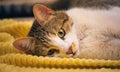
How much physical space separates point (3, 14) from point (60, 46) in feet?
3.00

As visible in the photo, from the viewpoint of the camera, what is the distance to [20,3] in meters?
1.67

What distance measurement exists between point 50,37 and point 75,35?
10 centimetres

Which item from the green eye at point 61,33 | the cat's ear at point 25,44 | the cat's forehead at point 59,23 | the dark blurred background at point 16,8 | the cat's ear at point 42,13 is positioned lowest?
the dark blurred background at point 16,8

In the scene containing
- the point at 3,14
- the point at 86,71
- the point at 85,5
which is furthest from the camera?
the point at 3,14

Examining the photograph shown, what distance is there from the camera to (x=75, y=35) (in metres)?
0.93

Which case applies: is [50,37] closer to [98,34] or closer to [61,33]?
[61,33]

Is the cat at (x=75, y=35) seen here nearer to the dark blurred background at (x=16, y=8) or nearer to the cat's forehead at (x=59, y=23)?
the cat's forehead at (x=59, y=23)

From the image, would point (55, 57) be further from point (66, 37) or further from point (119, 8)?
point (119, 8)

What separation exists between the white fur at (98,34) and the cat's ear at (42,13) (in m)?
0.11

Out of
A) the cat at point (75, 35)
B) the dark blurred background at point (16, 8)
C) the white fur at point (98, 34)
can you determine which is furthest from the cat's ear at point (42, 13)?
the dark blurred background at point (16, 8)

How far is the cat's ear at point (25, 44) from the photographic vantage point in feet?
2.98

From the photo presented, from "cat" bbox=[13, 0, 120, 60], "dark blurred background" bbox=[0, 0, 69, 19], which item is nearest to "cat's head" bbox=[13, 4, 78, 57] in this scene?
"cat" bbox=[13, 0, 120, 60]

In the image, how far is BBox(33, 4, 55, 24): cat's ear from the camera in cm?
90

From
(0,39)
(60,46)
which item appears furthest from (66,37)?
(0,39)
